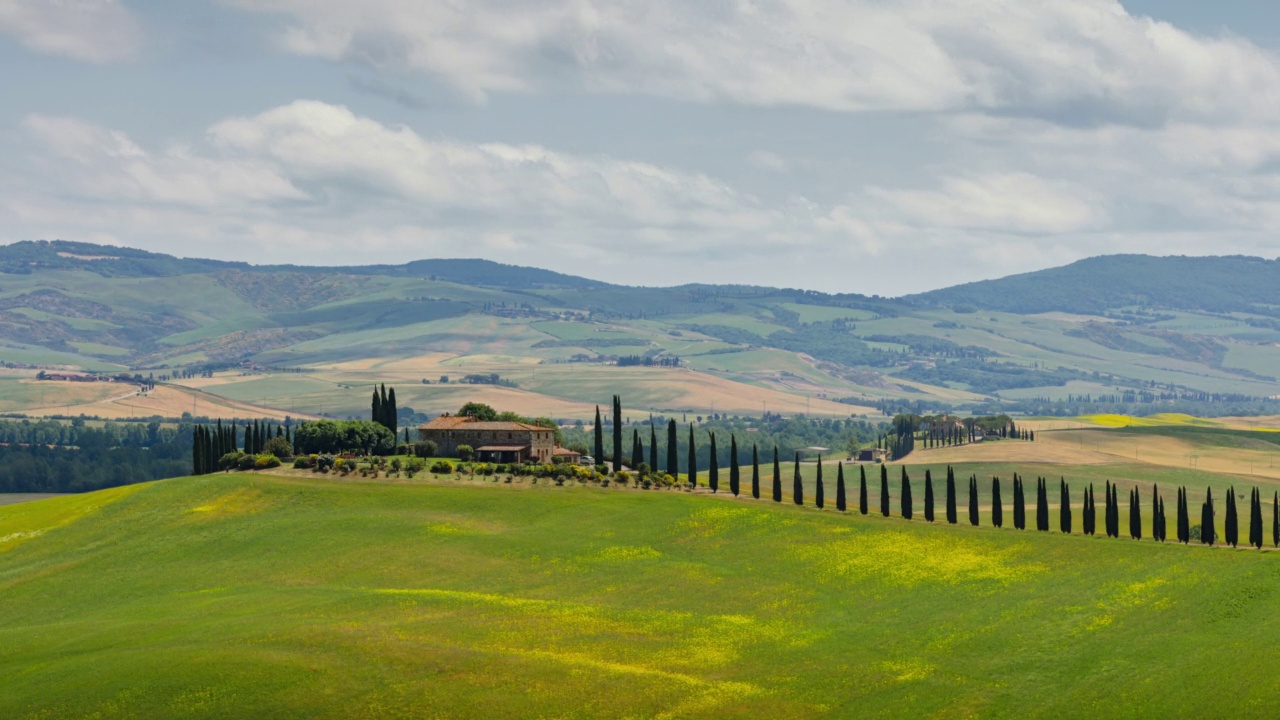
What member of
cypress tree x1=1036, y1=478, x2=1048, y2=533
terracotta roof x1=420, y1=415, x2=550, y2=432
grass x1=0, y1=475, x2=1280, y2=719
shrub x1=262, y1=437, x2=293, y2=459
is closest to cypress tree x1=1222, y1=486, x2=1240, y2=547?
cypress tree x1=1036, y1=478, x2=1048, y2=533

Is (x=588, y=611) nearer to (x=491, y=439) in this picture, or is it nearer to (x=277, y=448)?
(x=491, y=439)

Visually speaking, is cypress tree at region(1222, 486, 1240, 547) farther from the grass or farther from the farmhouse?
the farmhouse

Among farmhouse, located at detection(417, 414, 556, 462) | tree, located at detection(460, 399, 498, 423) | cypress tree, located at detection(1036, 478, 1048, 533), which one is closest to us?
cypress tree, located at detection(1036, 478, 1048, 533)

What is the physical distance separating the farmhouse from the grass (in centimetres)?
2255

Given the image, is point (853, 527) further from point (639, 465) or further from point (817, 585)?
point (639, 465)

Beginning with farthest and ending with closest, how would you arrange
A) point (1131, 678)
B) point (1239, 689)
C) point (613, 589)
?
1. point (613, 589)
2. point (1131, 678)
3. point (1239, 689)

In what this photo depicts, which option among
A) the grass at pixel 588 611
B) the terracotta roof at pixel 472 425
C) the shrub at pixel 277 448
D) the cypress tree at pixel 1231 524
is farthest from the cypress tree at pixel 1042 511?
the shrub at pixel 277 448

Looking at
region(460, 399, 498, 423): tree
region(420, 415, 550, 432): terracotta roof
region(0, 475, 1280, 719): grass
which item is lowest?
region(0, 475, 1280, 719): grass

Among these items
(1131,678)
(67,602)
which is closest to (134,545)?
(67,602)

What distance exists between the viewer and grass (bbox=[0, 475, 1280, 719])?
7681 cm

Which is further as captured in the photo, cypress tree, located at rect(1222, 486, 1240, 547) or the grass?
cypress tree, located at rect(1222, 486, 1240, 547)

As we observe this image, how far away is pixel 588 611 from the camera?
321 ft

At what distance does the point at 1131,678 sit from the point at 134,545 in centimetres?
8427

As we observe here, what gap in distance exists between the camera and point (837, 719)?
7512cm
